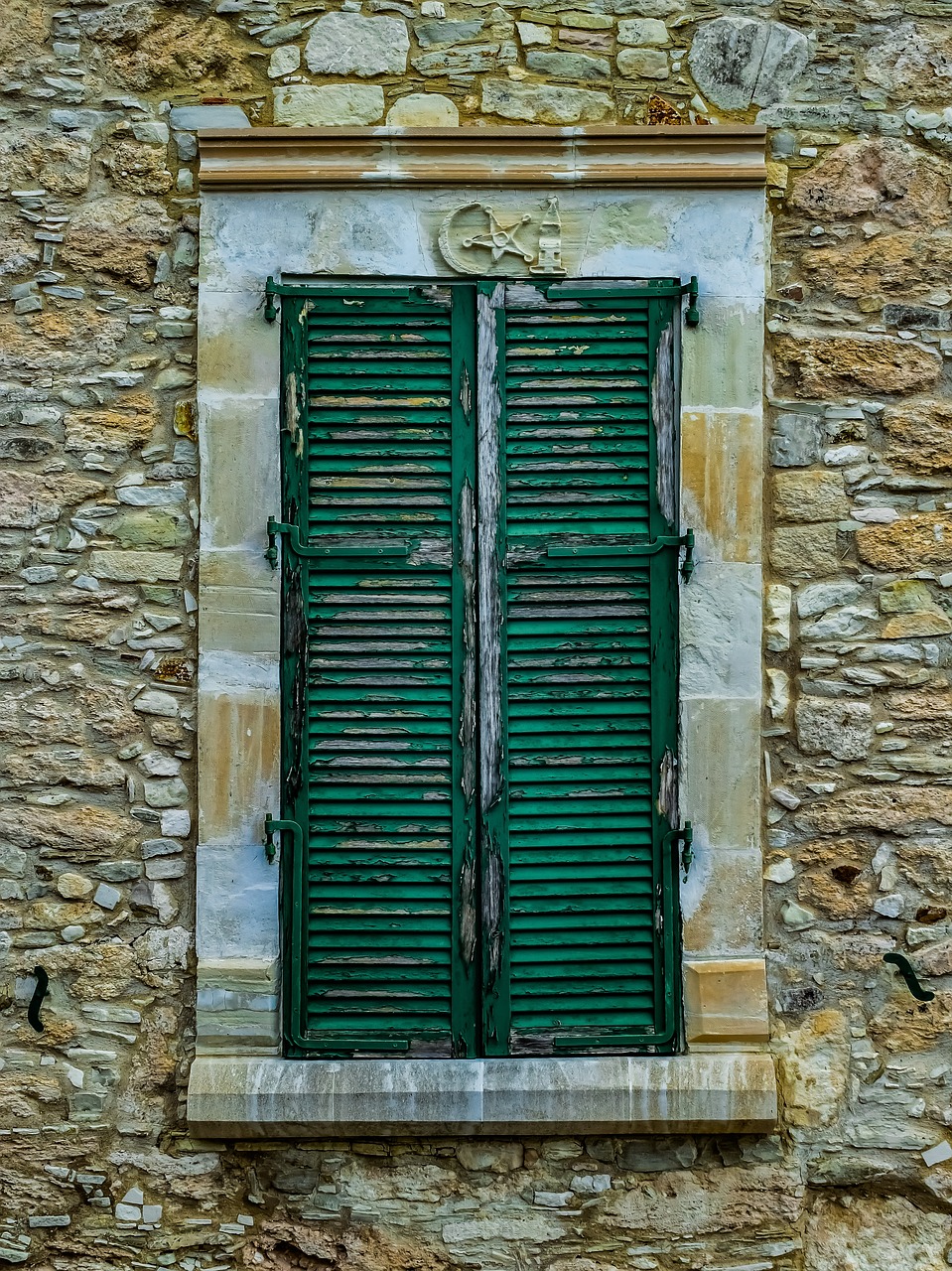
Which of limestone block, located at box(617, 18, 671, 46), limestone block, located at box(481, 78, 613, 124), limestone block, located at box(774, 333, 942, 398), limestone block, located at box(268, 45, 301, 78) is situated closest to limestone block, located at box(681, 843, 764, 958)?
limestone block, located at box(774, 333, 942, 398)

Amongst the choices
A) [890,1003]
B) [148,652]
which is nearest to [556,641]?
[148,652]

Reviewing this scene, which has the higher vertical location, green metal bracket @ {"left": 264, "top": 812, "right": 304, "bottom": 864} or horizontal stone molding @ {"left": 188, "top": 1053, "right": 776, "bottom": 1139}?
green metal bracket @ {"left": 264, "top": 812, "right": 304, "bottom": 864}

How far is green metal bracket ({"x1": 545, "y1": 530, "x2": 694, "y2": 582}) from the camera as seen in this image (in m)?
3.23

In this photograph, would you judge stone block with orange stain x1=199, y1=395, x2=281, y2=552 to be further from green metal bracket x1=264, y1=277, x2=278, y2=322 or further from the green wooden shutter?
the green wooden shutter

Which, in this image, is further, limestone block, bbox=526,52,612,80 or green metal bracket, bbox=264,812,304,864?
limestone block, bbox=526,52,612,80

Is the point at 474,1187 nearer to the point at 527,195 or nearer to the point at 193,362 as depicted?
the point at 193,362

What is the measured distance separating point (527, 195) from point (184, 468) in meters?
1.14

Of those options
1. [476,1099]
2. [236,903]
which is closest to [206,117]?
[236,903]

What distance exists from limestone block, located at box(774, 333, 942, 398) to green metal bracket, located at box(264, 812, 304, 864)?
1.73m

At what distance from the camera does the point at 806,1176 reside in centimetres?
316

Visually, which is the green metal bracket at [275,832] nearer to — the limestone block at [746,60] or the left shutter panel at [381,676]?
the left shutter panel at [381,676]

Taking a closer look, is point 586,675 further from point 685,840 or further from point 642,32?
point 642,32

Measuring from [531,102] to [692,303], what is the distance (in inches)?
26.7

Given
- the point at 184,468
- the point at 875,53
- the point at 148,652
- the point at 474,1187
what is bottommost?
the point at 474,1187
